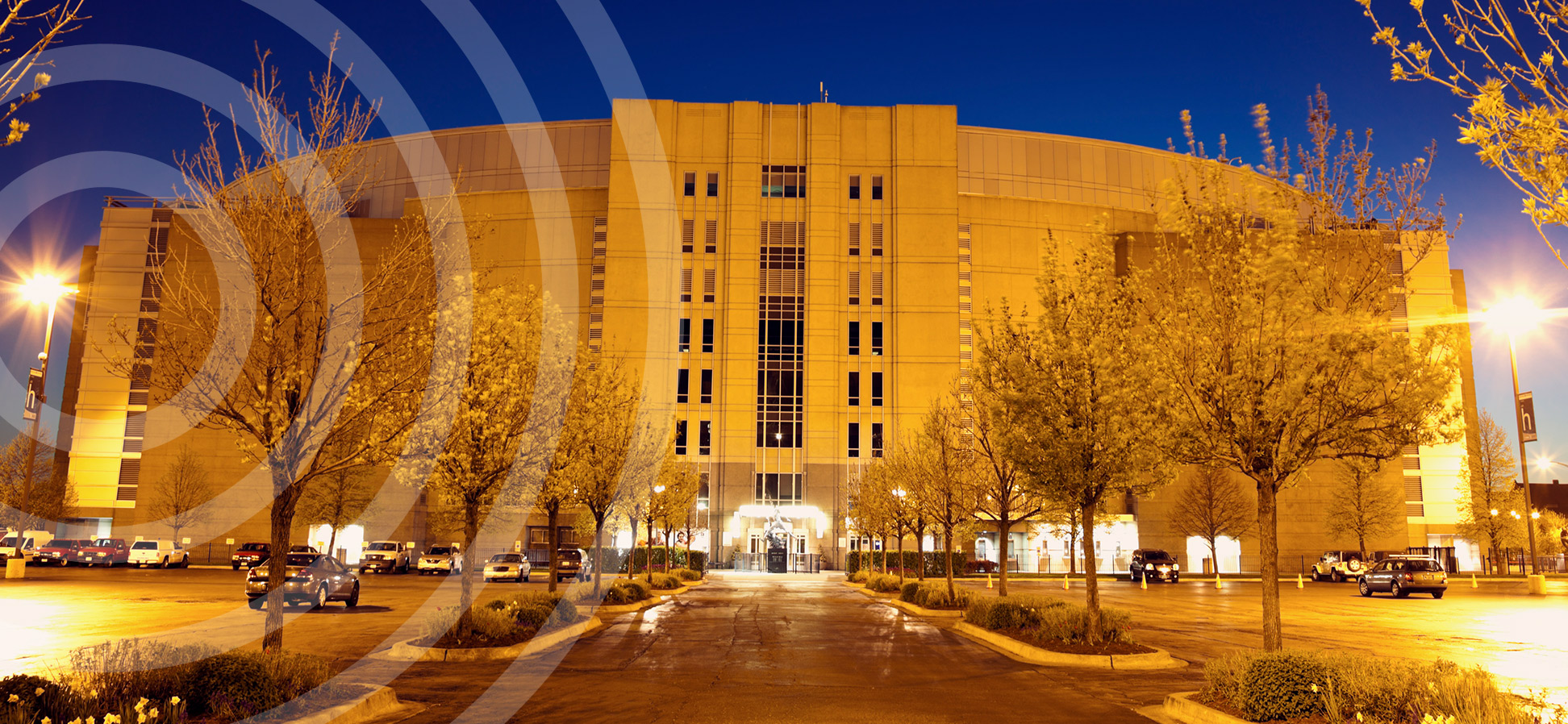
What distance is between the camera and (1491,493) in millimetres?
68812

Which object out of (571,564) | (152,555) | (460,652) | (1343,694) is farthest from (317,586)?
(152,555)

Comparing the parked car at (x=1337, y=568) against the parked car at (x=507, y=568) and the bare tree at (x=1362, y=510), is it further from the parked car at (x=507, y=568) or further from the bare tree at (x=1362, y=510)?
the parked car at (x=507, y=568)

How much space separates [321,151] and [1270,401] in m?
13.3

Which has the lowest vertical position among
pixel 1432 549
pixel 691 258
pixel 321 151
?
pixel 1432 549

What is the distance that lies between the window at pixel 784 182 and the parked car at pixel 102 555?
49.8 metres

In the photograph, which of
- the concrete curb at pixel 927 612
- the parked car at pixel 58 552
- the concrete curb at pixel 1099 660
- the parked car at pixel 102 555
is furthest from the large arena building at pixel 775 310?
the concrete curb at pixel 1099 660

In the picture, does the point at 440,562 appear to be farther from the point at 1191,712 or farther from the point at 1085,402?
the point at 1191,712

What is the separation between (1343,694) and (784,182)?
69.2 meters

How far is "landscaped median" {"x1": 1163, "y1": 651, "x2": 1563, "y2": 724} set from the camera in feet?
29.0

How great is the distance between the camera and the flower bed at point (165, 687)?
27.0ft

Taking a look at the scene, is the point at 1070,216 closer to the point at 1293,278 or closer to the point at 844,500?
the point at 844,500

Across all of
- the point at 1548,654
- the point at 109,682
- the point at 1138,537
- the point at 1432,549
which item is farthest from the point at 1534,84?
the point at 1432,549

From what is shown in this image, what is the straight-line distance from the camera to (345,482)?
62500 millimetres

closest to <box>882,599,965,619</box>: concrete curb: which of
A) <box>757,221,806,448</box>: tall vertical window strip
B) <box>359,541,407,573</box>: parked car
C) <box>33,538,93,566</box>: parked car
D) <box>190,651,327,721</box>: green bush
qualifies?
<box>190,651,327,721</box>: green bush
